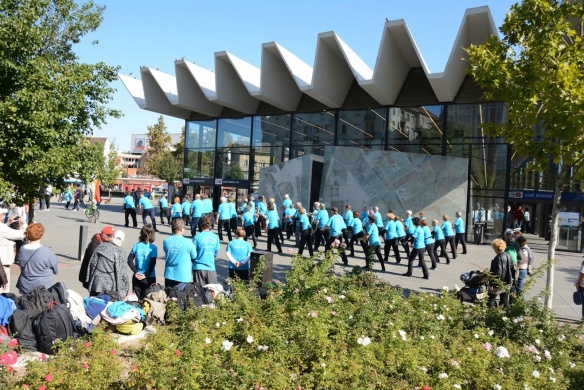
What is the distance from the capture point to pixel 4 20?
9.36 meters

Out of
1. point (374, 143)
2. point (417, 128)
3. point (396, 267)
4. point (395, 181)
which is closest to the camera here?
point (396, 267)

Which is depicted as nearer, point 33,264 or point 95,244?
point 33,264

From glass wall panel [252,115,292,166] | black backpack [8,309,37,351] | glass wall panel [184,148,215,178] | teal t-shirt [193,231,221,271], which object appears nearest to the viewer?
black backpack [8,309,37,351]

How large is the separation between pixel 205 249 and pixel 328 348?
371cm

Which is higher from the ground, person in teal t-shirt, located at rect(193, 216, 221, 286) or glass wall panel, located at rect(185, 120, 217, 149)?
glass wall panel, located at rect(185, 120, 217, 149)

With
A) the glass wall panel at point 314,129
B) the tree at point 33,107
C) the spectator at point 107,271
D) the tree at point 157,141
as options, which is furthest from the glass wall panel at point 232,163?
the tree at point 157,141

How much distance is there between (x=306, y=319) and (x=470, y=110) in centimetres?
2187

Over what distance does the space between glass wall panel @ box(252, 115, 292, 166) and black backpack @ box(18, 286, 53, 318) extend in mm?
25177

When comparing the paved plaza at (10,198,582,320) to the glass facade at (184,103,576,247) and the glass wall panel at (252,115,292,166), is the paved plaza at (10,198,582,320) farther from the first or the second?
the glass wall panel at (252,115,292,166)

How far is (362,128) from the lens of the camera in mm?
28312

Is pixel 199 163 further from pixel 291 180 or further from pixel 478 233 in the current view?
pixel 478 233

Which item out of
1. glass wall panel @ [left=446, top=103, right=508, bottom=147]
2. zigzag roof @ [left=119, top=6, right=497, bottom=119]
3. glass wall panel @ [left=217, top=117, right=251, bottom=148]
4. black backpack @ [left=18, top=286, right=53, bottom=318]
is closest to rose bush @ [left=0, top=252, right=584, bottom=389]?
black backpack @ [left=18, top=286, right=53, bottom=318]

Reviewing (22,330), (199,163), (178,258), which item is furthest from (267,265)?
(199,163)

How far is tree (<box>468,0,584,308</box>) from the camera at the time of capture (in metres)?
8.55
